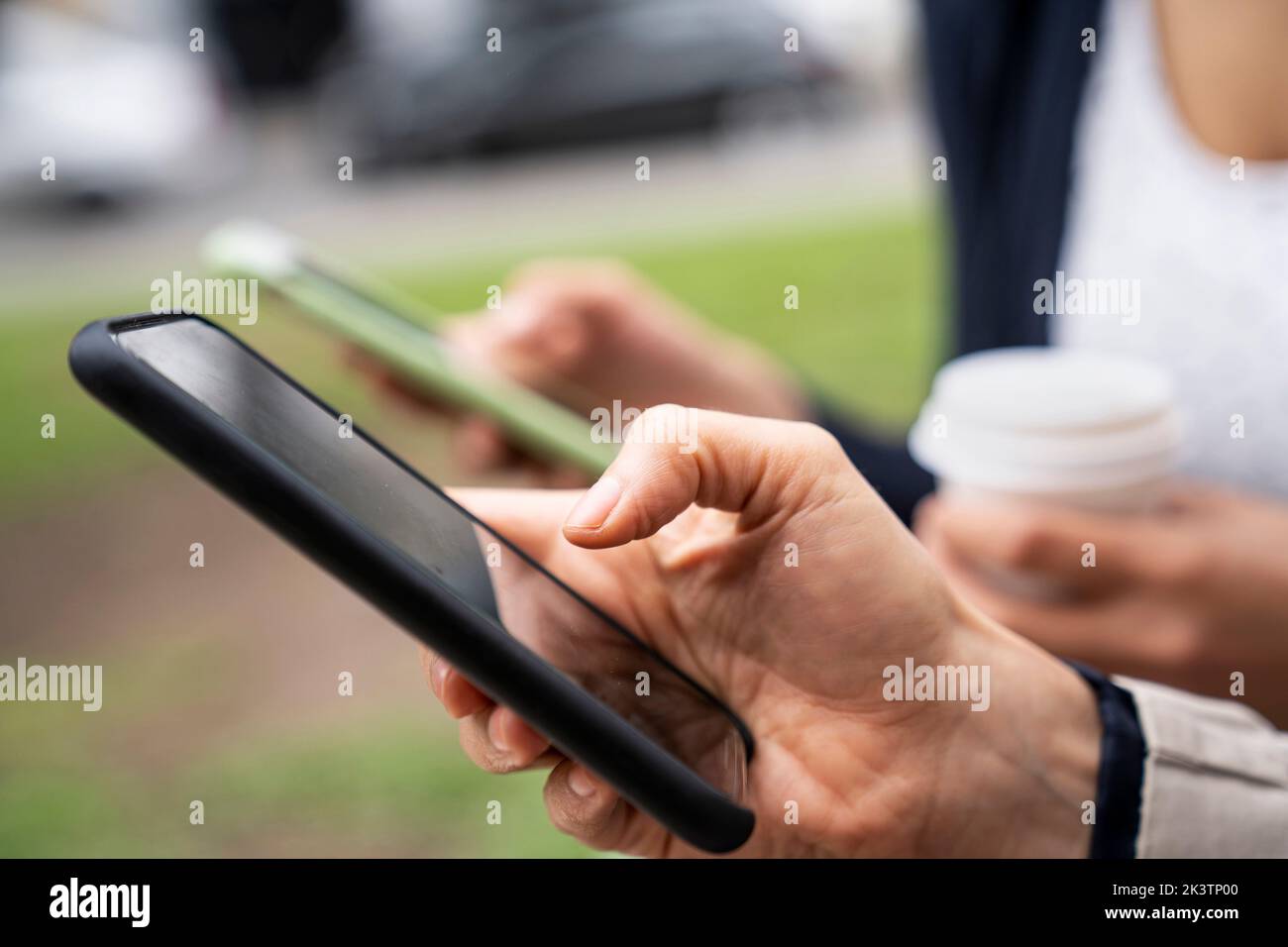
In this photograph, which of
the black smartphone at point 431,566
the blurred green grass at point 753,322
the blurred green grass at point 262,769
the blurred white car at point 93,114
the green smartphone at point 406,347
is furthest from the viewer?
the blurred white car at point 93,114

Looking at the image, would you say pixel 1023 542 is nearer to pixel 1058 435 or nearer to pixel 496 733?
pixel 1058 435

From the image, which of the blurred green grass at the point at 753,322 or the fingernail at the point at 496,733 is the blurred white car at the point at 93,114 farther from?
the fingernail at the point at 496,733

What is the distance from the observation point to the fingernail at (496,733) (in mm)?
801

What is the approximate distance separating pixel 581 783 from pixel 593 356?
903mm

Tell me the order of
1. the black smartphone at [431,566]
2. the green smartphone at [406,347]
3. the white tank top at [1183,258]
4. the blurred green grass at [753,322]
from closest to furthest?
the black smartphone at [431,566], the white tank top at [1183,258], the green smartphone at [406,347], the blurred green grass at [753,322]

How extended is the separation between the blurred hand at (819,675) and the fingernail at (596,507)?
0.08 metres

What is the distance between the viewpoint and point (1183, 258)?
1.21 m

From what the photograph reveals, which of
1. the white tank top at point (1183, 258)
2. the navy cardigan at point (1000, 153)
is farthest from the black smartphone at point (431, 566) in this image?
the white tank top at point (1183, 258)

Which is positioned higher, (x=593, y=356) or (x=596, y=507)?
(x=593, y=356)

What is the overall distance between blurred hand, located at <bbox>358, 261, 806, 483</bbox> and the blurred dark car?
18.2 ft

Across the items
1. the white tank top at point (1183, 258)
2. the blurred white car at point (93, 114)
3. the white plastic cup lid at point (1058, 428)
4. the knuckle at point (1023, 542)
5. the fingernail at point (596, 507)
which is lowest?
the knuckle at point (1023, 542)

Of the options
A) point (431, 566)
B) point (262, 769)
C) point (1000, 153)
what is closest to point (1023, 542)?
point (431, 566)

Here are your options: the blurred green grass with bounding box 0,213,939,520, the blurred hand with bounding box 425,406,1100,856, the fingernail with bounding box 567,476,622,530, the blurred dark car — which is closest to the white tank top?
the blurred hand with bounding box 425,406,1100,856
